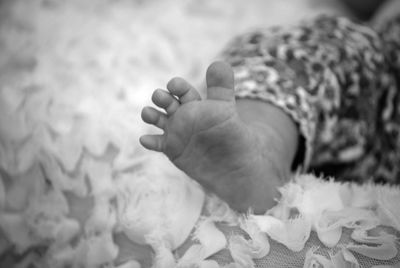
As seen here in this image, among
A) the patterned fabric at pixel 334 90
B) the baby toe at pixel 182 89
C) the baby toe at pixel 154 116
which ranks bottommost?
the patterned fabric at pixel 334 90

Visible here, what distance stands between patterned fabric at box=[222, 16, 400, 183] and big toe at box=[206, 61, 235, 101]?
137mm

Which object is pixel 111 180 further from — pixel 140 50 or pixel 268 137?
pixel 140 50

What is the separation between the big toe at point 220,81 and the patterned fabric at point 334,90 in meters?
0.14

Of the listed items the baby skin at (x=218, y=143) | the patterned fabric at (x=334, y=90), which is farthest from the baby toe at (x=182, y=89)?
the patterned fabric at (x=334, y=90)

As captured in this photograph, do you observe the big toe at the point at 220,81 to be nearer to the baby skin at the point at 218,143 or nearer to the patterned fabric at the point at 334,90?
the baby skin at the point at 218,143

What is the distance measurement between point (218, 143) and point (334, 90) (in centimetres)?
27

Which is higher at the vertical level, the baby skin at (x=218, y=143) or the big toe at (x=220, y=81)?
the big toe at (x=220, y=81)

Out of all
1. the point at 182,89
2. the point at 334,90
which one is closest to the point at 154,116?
the point at 182,89

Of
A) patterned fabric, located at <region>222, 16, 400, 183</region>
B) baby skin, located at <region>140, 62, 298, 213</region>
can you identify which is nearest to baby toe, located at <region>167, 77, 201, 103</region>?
baby skin, located at <region>140, 62, 298, 213</region>

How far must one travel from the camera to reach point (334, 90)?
634 millimetres

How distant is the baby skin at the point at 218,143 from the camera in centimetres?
46

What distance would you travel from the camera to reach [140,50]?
33.6 inches

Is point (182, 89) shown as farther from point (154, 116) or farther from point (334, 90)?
point (334, 90)

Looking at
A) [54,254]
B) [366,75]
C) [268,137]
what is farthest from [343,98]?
[54,254]
